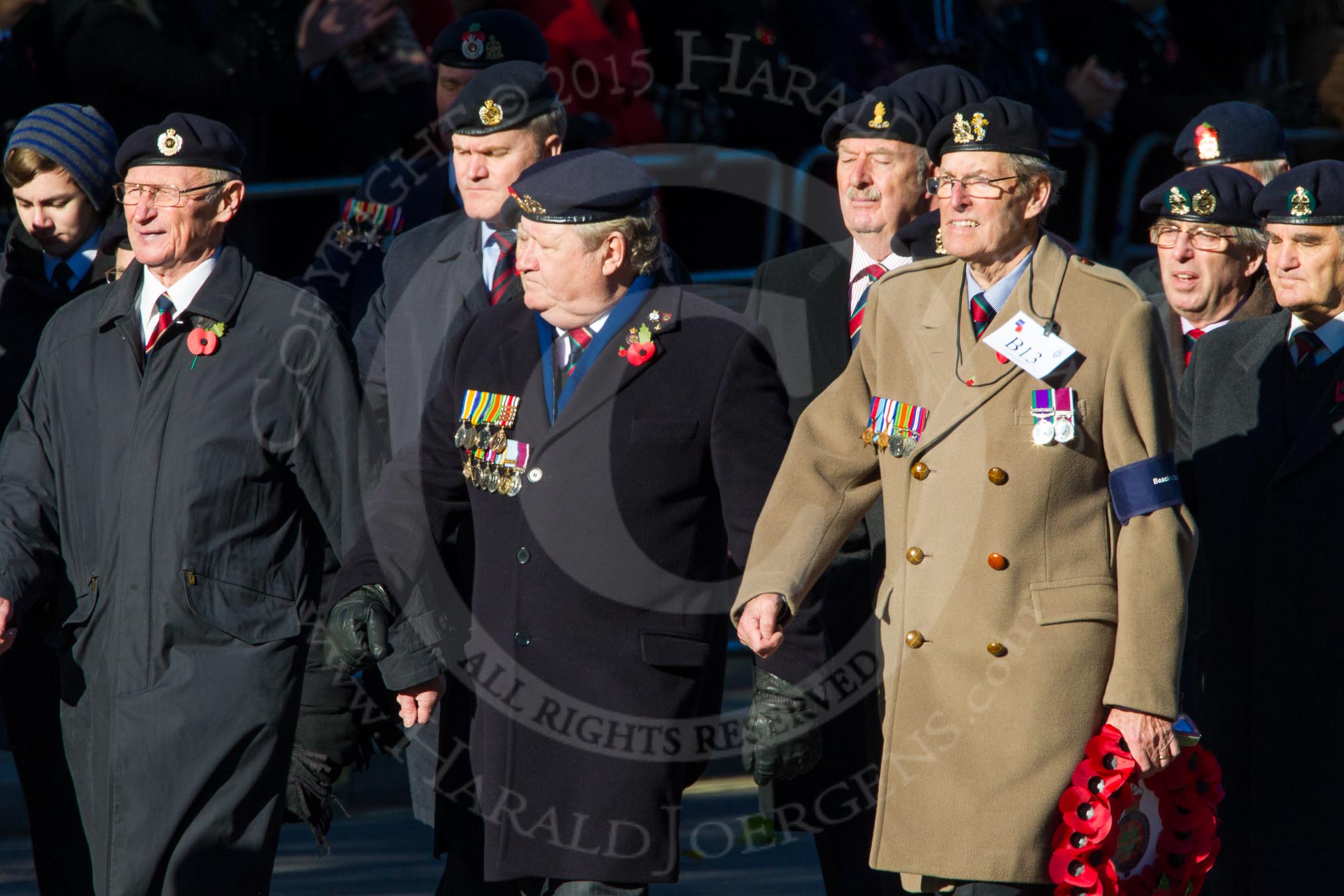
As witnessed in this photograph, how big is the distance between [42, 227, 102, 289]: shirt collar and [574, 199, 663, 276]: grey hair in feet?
6.36

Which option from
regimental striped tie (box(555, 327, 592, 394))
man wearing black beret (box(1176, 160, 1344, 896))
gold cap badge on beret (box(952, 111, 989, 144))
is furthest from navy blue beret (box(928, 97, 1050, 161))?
man wearing black beret (box(1176, 160, 1344, 896))

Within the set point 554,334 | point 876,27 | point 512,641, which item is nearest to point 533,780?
point 512,641

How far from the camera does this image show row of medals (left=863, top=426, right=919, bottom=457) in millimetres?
4828

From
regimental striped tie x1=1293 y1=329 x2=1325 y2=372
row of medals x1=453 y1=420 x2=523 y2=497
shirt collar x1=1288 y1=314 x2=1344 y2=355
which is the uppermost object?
shirt collar x1=1288 y1=314 x2=1344 y2=355

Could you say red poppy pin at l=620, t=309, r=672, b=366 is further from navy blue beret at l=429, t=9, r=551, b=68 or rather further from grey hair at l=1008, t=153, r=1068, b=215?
navy blue beret at l=429, t=9, r=551, b=68

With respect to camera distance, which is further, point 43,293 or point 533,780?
point 43,293

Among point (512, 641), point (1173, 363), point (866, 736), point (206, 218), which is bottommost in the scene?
point (866, 736)

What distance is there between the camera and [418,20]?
8.89m

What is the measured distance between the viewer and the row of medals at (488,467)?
4.99 metres

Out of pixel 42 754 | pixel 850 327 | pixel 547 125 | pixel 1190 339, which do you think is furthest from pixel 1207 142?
pixel 42 754

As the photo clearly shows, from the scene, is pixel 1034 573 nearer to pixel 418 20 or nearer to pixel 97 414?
pixel 97 414

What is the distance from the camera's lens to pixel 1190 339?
6.39 meters

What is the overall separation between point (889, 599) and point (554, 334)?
99 cm

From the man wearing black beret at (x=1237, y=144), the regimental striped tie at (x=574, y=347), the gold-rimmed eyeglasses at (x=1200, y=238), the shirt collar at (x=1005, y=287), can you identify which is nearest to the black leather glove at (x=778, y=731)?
the regimental striped tie at (x=574, y=347)
